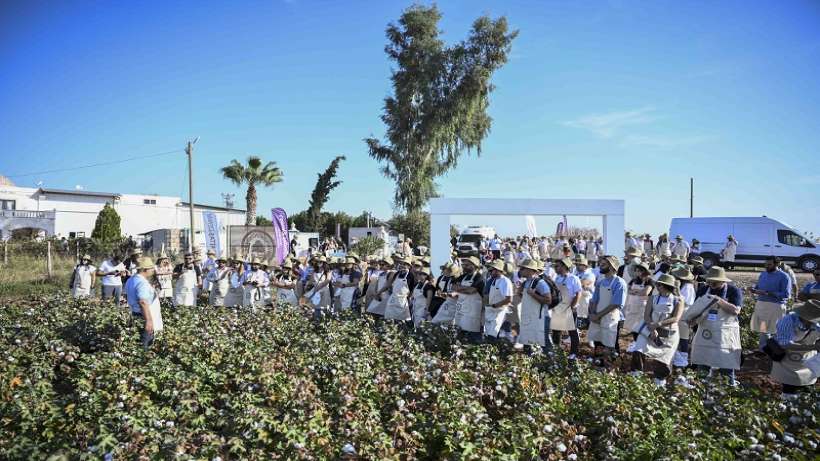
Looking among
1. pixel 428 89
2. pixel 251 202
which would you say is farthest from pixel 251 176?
pixel 428 89

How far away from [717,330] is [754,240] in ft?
64.7

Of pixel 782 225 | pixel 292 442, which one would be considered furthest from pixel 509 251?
pixel 292 442

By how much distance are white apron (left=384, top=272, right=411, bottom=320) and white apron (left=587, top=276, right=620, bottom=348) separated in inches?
134

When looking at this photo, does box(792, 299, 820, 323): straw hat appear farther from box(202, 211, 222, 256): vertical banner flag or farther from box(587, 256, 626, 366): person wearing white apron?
box(202, 211, 222, 256): vertical banner flag

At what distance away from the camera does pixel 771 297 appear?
29.5ft

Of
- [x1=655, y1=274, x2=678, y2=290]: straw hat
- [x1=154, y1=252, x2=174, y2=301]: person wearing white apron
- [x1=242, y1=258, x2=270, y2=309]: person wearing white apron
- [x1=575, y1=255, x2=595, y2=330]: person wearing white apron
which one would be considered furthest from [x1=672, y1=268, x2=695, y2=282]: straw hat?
[x1=154, y1=252, x2=174, y2=301]: person wearing white apron

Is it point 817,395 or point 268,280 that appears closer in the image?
point 817,395

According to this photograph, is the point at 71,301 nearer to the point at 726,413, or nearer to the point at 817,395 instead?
the point at 726,413

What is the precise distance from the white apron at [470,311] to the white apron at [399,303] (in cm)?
143

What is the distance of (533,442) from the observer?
13.2ft

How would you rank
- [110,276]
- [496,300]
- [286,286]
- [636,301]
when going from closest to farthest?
[496,300]
[636,301]
[286,286]
[110,276]

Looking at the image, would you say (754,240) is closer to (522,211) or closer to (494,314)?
(522,211)

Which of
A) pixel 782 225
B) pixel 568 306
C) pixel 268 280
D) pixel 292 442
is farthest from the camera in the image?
pixel 782 225

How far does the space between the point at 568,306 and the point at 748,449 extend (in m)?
4.51
